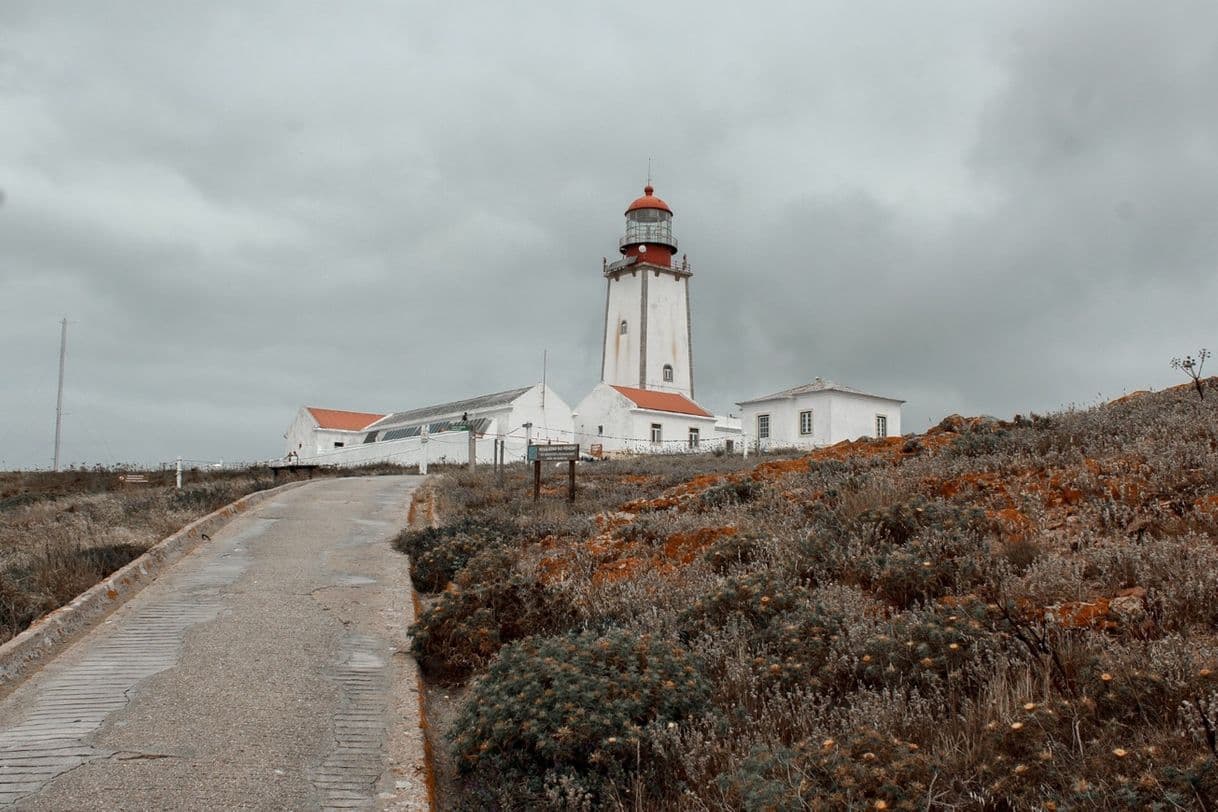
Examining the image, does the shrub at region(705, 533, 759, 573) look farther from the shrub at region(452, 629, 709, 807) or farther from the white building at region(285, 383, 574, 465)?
the white building at region(285, 383, 574, 465)

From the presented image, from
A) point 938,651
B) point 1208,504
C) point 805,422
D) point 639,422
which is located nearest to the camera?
point 938,651

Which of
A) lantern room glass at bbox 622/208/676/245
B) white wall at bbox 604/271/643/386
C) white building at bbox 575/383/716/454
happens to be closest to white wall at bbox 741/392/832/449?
white building at bbox 575/383/716/454

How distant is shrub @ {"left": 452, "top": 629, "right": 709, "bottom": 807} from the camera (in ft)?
14.8

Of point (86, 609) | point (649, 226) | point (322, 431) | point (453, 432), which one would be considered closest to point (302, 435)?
point (322, 431)

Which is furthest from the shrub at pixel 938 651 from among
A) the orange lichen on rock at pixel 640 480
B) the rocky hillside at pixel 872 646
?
the orange lichen on rock at pixel 640 480

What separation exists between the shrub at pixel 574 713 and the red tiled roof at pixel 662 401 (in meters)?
37.2

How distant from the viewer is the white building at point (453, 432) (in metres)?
38.8

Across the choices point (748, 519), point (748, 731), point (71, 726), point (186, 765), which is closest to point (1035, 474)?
point (748, 519)

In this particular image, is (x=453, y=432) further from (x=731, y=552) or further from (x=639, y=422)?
(x=731, y=552)

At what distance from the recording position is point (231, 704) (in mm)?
5699

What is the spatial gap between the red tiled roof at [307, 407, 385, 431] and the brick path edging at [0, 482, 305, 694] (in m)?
38.6

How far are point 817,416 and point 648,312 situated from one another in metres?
11.2

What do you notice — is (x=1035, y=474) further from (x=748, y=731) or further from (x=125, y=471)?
(x=125, y=471)

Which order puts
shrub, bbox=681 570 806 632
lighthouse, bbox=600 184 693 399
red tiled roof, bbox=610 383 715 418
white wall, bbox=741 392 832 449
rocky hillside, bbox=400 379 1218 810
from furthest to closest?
lighthouse, bbox=600 184 693 399, red tiled roof, bbox=610 383 715 418, white wall, bbox=741 392 832 449, shrub, bbox=681 570 806 632, rocky hillside, bbox=400 379 1218 810
